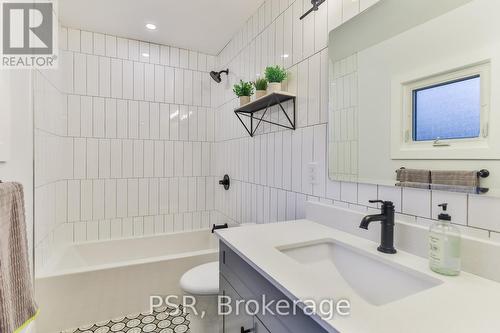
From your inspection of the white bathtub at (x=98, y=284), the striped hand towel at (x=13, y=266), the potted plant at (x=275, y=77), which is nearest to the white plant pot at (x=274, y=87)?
the potted plant at (x=275, y=77)

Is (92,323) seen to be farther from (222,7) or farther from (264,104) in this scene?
(222,7)

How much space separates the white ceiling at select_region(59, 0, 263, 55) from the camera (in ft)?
6.35

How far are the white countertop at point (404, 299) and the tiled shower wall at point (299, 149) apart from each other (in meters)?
0.19

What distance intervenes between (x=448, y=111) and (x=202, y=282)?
152 centimetres

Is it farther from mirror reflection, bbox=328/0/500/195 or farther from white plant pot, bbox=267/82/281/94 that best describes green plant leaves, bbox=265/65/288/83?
mirror reflection, bbox=328/0/500/195

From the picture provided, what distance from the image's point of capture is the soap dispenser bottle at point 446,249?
2.45 feet

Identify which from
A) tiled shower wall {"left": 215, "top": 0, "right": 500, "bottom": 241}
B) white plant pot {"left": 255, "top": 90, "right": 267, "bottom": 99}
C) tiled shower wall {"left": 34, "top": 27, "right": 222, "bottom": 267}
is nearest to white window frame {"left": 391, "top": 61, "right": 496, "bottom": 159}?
tiled shower wall {"left": 215, "top": 0, "right": 500, "bottom": 241}

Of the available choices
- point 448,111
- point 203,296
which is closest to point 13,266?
point 203,296

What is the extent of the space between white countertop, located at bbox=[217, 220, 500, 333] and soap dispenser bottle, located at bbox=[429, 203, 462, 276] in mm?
24

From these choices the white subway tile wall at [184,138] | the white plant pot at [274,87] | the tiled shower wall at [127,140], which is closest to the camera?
the white subway tile wall at [184,138]

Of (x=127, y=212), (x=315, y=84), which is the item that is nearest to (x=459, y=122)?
(x=315, y=84)

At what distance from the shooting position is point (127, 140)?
101 inches

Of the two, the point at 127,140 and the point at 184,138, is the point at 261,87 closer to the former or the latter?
the point at 184,138

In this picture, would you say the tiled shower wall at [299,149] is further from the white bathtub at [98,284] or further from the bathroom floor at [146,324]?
the bathroom floor at [146,324]
